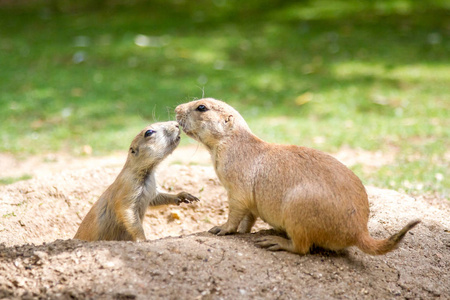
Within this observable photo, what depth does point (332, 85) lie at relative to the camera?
39.2 feet

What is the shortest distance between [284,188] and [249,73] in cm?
884

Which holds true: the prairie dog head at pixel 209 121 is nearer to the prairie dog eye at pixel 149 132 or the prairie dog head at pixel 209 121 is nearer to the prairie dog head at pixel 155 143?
the prairie dog head at pixel 155 143

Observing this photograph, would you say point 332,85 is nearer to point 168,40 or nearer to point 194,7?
point 168,40

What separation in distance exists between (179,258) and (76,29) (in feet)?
43.9

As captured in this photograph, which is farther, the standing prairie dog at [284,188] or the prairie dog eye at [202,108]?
the prairie dog eye at [202,108]

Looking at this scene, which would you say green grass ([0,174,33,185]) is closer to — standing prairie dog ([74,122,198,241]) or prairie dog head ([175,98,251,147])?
standing prairie dog ([74,122,198,241])

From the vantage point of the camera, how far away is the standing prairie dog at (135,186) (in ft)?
16.5

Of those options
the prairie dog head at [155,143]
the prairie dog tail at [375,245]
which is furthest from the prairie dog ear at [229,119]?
the prairie dog tail at [375,245]

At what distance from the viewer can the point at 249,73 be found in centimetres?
1275

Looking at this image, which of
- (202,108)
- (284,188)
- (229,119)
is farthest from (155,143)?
(284,188)

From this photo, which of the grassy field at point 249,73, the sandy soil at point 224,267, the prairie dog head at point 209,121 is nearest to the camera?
the sandy soil at point 224,267

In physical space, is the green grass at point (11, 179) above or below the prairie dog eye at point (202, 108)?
below

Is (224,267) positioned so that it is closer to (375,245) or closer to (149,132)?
(375,245)

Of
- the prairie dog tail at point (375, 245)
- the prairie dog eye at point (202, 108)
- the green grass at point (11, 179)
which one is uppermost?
the prairie dog eye at point (202, 108)
